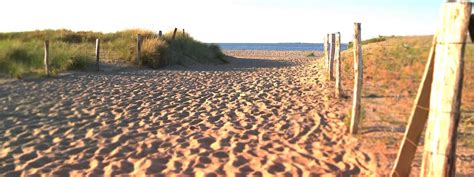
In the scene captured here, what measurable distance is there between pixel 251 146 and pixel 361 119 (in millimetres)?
2207

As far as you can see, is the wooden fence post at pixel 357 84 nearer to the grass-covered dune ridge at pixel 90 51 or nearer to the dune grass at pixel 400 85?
the dune grass at pixel 400 85

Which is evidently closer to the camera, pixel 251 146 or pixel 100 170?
pixel 100 170

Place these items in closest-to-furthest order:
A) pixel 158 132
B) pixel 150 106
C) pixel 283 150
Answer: pixel 283 150
pixel 158 132
pixel 150 106

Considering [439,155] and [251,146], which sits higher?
[439,155]

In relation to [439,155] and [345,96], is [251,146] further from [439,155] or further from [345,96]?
[345,96]

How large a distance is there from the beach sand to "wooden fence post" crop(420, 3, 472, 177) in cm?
152

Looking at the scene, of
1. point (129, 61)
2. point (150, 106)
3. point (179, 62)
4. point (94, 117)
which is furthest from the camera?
point (179, 62)

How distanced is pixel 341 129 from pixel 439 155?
363 cm

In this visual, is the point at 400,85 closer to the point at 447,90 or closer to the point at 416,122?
the point at 416,122

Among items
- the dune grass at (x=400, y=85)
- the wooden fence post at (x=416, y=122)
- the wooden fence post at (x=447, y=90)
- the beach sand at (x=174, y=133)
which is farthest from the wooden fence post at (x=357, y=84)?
the wooden fence post at (x=447, y=90)

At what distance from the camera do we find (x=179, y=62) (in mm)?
22141

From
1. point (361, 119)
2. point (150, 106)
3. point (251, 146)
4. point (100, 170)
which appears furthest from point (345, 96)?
point (100, 170)

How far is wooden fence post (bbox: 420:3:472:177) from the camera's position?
3105 millimetres

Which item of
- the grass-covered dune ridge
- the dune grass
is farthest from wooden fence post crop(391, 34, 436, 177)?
the grass-covered dune ridge
